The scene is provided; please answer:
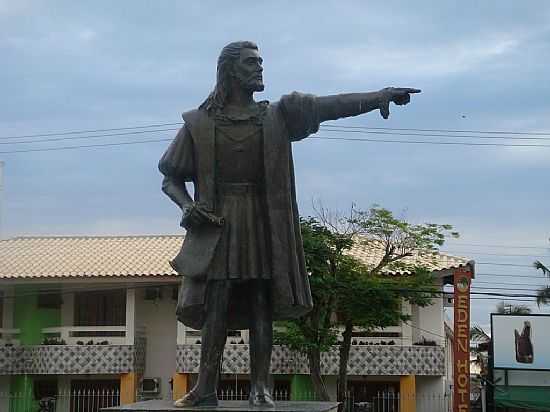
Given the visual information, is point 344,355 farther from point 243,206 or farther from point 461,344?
point 243,206

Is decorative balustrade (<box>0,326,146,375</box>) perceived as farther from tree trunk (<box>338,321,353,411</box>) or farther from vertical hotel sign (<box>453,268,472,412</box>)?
vertical hotel sign (<box>453,268,472,412</box>)

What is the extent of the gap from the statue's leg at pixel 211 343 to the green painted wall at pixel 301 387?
21.6m

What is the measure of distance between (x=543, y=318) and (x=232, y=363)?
886 cm

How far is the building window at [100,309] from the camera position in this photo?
30812mm

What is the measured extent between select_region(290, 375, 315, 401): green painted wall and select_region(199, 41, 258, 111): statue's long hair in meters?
21.8

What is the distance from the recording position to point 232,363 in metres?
28.5

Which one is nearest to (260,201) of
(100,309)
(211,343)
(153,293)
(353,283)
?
(211,343)

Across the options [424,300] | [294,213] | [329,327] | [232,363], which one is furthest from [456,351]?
[294,213]

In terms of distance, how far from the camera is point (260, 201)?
641 cm

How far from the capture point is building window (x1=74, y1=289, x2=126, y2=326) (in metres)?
30.8

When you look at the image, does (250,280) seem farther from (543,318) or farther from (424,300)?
(543,318)

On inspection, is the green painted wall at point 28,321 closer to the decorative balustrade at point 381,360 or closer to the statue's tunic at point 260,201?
the decorative balustrade at point 381,360

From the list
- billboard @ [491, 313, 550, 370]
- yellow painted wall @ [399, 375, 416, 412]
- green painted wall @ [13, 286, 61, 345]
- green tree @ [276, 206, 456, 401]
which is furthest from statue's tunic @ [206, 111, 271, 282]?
green painted wall @ [13, 286, 61, 345]

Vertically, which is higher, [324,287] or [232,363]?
[324,287]
